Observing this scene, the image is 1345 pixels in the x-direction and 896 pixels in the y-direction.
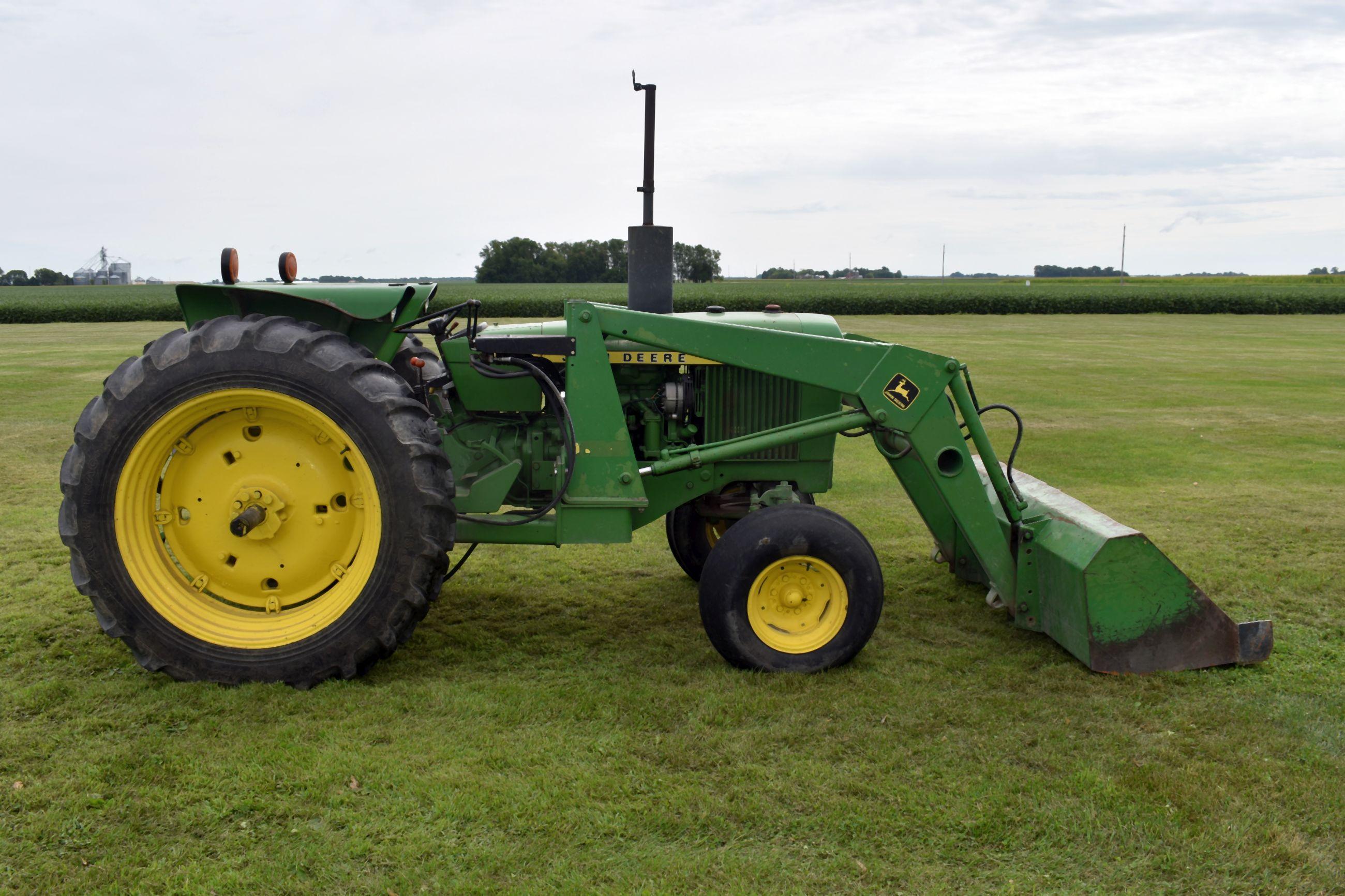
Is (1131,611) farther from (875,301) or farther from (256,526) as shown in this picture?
(875,301)

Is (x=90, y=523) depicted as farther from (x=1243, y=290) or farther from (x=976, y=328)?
(x=1243, y=290)

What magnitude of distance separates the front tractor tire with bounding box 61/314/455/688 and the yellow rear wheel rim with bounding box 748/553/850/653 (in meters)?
1.32

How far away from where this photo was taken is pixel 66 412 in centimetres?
1174

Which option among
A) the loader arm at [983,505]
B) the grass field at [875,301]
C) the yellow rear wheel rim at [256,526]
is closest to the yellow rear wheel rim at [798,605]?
the loader arm at [983,505]

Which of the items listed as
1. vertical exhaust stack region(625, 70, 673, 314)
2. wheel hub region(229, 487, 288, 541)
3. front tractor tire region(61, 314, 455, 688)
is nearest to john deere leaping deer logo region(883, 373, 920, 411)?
vertical exhaust stack region(625, 70, 673, 314)

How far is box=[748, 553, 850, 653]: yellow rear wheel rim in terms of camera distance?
14.3 feet

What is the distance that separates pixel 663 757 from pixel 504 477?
5.08 feet

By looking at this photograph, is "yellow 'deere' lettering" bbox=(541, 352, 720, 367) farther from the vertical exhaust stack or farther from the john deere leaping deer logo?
the john deere leaping deer logo

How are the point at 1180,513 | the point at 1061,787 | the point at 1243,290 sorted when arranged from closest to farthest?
the point at 1061,787 → the point at 1180,513 → the point at 1243,290

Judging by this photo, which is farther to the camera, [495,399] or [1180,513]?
[1180,513]

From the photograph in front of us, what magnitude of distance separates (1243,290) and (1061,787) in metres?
45.6

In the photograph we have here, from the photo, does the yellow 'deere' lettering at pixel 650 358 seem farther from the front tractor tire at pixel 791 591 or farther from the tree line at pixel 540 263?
the tree line at pixel 540 263

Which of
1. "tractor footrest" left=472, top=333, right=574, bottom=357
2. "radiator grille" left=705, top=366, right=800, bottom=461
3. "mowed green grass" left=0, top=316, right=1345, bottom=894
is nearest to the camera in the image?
"mowed green grass" left=0, top=316, right=1345, bottom=894

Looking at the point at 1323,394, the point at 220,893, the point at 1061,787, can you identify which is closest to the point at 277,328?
the point at 220,893
